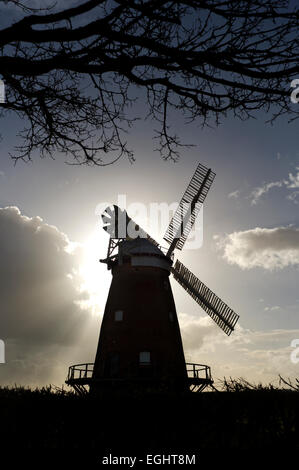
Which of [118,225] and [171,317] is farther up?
[118,225]

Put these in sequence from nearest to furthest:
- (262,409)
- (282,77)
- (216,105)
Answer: (262,409) < (282,77) < (216,105)

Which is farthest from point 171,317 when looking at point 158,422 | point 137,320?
point 158,422

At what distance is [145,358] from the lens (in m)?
19.2

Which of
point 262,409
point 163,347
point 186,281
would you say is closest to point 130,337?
point 163,347

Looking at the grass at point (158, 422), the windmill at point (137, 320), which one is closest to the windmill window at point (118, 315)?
the windmill at point (137, 320)

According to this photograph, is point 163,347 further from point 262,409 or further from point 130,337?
point 262,409

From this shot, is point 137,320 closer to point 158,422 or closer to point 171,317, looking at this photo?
point 171,317

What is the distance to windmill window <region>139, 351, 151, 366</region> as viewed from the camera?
1911 centimetres

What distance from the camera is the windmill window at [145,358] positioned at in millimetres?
19109

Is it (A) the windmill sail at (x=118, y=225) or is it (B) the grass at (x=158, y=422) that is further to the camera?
(A) the windmill sail at (x=118, y=225)

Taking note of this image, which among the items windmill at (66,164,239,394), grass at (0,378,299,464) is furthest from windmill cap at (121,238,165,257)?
grass at (0,378,299,464)

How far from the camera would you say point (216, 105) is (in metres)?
6.06

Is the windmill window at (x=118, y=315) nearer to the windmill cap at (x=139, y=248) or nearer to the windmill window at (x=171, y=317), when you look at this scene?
the windmill window at (x=171, y=317)
